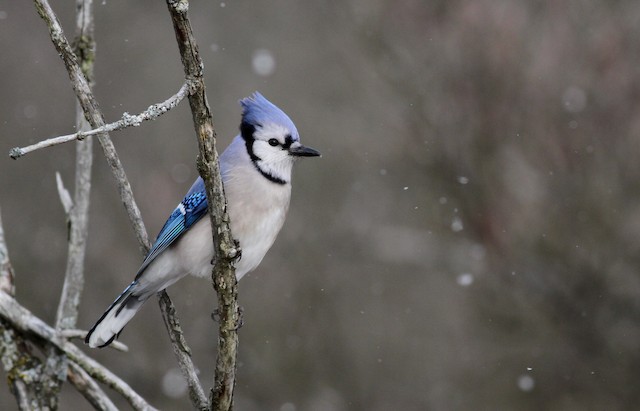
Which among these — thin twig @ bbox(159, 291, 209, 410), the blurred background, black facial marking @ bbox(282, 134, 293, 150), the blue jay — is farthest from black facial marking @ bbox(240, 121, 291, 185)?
the blurred background

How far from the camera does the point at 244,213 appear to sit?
10.3 feet

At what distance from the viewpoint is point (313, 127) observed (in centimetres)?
576

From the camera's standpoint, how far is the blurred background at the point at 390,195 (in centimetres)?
428

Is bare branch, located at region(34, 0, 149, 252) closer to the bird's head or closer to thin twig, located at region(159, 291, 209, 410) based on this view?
thin twig, located at region(159, 291, 209, 410)

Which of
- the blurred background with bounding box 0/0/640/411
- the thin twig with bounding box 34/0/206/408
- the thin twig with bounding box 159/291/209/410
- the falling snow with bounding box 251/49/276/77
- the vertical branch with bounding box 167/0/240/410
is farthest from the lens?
the falling snow with bounding box 251/49/276/77

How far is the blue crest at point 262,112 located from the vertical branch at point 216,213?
2.62 feet

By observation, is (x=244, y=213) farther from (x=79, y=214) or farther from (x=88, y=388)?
(x=88, y=388)

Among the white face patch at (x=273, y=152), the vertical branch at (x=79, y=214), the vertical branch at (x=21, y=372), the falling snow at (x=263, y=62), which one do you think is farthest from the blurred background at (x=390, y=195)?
the vertical branch at (x=21, y=372)

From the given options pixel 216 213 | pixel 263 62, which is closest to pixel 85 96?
pixel 216 213

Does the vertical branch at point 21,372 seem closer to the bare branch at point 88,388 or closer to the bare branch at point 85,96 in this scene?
the bare branch at point 88,388

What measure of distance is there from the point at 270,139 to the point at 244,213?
264 mm

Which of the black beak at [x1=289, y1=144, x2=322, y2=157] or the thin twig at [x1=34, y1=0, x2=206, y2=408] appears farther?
the black beak at [x1=289, y1=144, x2=322, y2=157]

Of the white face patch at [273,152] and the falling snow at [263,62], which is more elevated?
the falling snow at [263,62]

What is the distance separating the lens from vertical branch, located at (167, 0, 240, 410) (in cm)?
201
